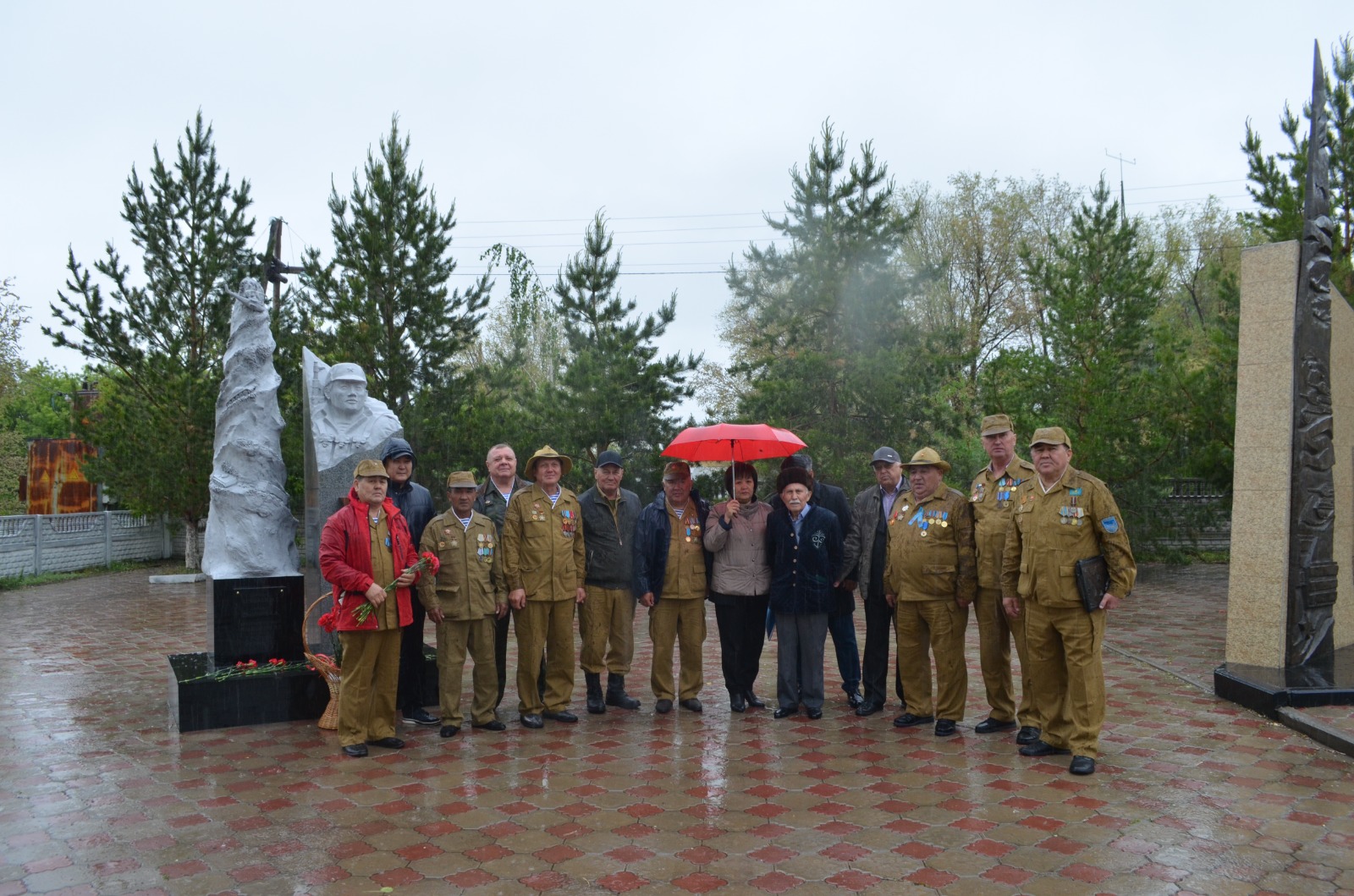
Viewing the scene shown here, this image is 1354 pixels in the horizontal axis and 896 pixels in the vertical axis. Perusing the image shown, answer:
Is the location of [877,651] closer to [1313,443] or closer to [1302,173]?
[1313,443]

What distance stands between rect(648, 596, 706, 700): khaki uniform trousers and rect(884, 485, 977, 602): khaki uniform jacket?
4.68 ft

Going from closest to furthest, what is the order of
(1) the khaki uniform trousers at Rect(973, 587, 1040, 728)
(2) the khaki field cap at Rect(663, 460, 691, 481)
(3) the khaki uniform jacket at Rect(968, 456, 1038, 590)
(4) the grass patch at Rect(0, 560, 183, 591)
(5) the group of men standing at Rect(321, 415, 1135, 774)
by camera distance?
(5) the group of men standing at Rect(321, 415, 1135, 774) < (3) the khaki uniform jacket at Rect(968, 456, 1038, 590) < (1) the khaki uniform trousers at Rect(973, 587, 1040, 728) < (2) the khaki field cap at Rect(663, 460, 691, 481) < (4) the grass patch at Rect(0, 560, 183, 591)

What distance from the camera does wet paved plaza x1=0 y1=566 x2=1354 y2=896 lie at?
3891mm

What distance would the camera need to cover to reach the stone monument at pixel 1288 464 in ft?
22.8

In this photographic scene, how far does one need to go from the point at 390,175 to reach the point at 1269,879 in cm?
1482

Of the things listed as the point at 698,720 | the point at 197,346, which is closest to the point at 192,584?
the point at 197,346

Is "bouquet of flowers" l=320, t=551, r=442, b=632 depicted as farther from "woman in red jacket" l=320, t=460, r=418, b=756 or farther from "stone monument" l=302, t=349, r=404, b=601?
"stone monument" l=302, t=349, r=404, b=601

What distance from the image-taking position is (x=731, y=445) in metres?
7.11

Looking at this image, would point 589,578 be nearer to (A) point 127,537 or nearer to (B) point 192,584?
(B) point 192,584

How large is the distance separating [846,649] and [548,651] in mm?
2088

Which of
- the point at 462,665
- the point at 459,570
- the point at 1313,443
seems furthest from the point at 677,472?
the point at 1313,443

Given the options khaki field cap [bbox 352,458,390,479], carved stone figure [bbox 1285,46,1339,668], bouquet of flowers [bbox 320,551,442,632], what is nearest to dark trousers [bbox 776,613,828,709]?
bouquet of flowers [bbox 320,551,442,632]

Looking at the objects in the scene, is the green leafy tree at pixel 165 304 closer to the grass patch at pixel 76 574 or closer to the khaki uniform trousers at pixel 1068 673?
the grass patch at pixel 76 574

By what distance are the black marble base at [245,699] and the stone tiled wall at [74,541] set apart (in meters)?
13.0
